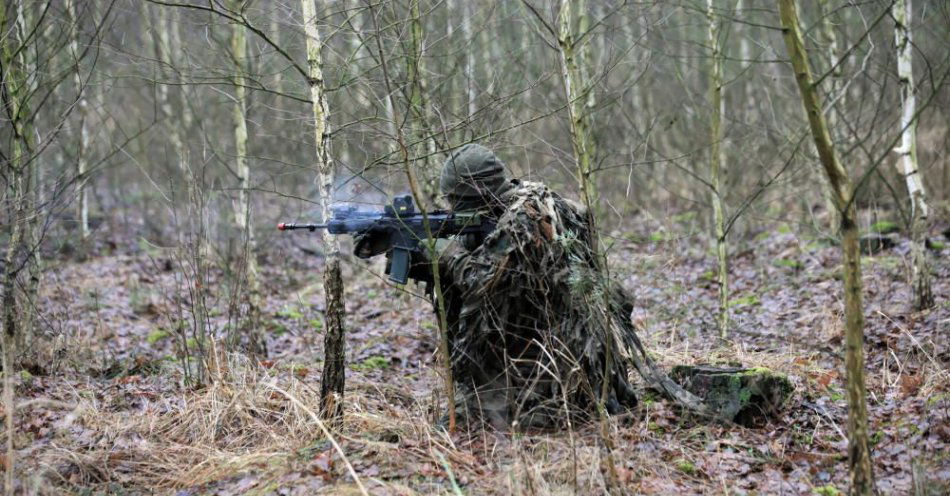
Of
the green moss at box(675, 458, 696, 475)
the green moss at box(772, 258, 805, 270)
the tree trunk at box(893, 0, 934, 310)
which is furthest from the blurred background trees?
the green moss at box(675, 458, 696, 475)

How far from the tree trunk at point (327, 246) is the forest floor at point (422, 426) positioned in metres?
0.23

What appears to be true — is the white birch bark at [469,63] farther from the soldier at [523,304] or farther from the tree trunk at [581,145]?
the soldier at [523,304]

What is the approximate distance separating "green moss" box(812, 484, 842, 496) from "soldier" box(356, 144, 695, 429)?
1.09m

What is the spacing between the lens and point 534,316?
4.69 meters

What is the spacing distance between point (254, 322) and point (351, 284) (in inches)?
161

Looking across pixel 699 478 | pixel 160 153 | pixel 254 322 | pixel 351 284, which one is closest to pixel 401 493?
pixel 699 478

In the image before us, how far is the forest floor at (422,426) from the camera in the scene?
388 centimetres

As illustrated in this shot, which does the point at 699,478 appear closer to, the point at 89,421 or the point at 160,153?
the point at 89,421

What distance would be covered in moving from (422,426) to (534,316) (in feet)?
3.13

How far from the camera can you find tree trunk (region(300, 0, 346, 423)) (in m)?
4.51

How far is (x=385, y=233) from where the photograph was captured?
4.57 m

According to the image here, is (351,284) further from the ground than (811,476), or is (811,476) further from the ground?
(351,284)

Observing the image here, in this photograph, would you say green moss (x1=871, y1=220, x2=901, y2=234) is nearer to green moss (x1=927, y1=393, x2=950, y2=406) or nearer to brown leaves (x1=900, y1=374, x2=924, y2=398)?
brown leaves (x1=900, y1=374, x2=924, y2=398)

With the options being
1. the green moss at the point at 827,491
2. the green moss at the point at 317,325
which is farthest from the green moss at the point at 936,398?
the green moss at the point at 317,325
